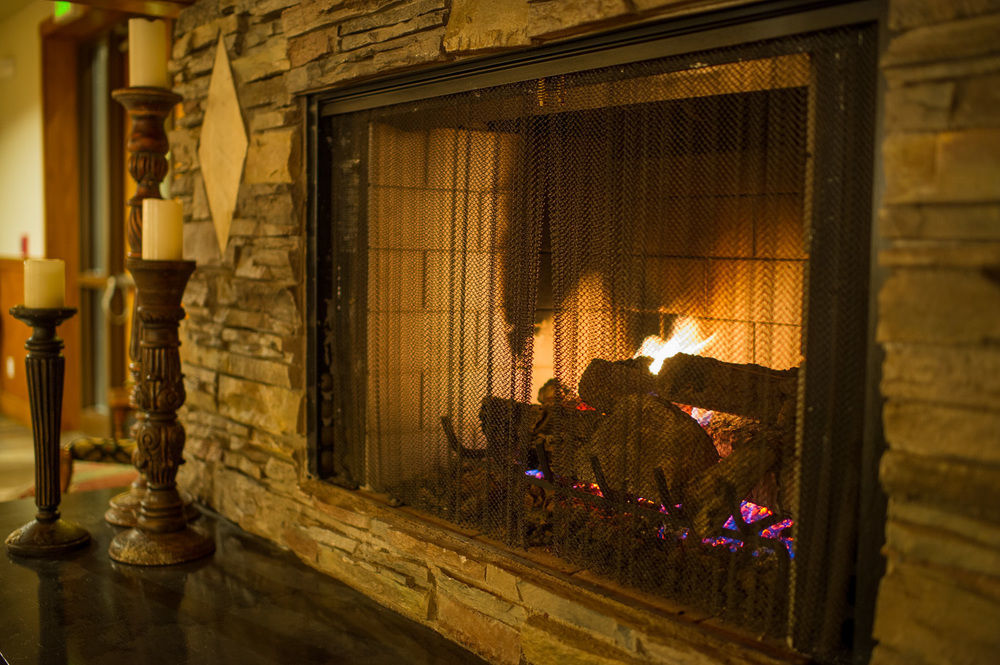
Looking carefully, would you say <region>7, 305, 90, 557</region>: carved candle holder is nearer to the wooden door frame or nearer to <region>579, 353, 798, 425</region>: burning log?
<region>579, 353, 798, 425</region>: burning log

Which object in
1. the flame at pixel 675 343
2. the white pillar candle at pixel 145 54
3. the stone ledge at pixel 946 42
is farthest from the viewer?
the white pillar candle at pixel 145 54

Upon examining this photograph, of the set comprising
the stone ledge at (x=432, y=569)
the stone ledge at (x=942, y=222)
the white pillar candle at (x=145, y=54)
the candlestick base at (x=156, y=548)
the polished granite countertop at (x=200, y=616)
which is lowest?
the polished granite countertop at (x=200, y=616)

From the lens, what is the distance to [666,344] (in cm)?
181

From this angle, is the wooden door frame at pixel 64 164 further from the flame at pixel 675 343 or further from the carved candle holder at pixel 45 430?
the flame at pixel 675 343

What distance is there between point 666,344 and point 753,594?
0.52m

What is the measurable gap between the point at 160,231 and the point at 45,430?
27.9 inches

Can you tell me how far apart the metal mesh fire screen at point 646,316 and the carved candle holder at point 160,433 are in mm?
574

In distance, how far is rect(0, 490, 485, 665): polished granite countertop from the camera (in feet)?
6.41

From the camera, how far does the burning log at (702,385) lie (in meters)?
1.59

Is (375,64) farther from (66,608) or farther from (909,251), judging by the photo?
(66,608)

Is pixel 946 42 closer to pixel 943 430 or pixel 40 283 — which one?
pixel 943 430

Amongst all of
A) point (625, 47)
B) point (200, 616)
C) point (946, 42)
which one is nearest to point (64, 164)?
point (200, 616)

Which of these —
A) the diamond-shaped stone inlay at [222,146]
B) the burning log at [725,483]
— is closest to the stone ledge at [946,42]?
the burning log at [725,483]

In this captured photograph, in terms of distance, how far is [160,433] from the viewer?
2504 millimetres
